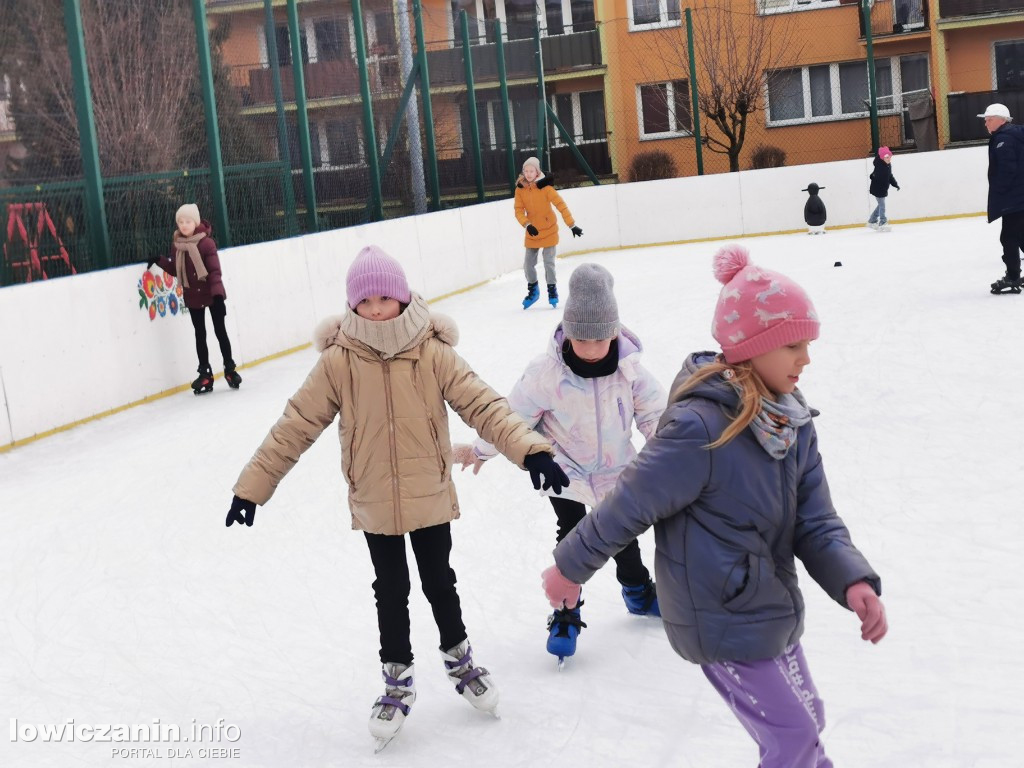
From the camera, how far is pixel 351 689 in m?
3.98

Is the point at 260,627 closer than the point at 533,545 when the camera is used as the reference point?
Yes

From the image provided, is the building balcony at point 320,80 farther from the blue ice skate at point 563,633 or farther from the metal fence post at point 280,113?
the blue ice skate at point 563,633

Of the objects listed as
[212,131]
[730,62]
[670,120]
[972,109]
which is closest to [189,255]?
[212,131]

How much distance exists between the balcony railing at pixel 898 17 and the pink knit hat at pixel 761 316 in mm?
24811

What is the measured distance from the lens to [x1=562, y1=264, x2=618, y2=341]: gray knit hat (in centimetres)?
359

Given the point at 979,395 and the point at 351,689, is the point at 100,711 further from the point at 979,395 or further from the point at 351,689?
the point at 979,395

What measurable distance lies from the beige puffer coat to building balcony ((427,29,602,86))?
12.9 meters

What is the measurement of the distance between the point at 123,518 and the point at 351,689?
249 centimetres

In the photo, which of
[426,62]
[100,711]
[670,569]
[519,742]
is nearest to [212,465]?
[100,711]

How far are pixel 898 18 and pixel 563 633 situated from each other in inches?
954

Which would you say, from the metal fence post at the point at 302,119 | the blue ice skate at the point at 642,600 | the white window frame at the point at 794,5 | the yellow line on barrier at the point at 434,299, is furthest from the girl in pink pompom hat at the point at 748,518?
the white window frame at the point at 794,5

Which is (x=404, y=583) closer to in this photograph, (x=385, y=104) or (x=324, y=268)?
(x=324, y=268)

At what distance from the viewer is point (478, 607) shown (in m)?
4.58

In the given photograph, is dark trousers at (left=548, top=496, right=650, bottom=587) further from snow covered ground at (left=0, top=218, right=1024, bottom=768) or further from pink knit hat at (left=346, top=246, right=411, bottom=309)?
pink knit hat at (left=346, top=246, right=411, bottom=309)
